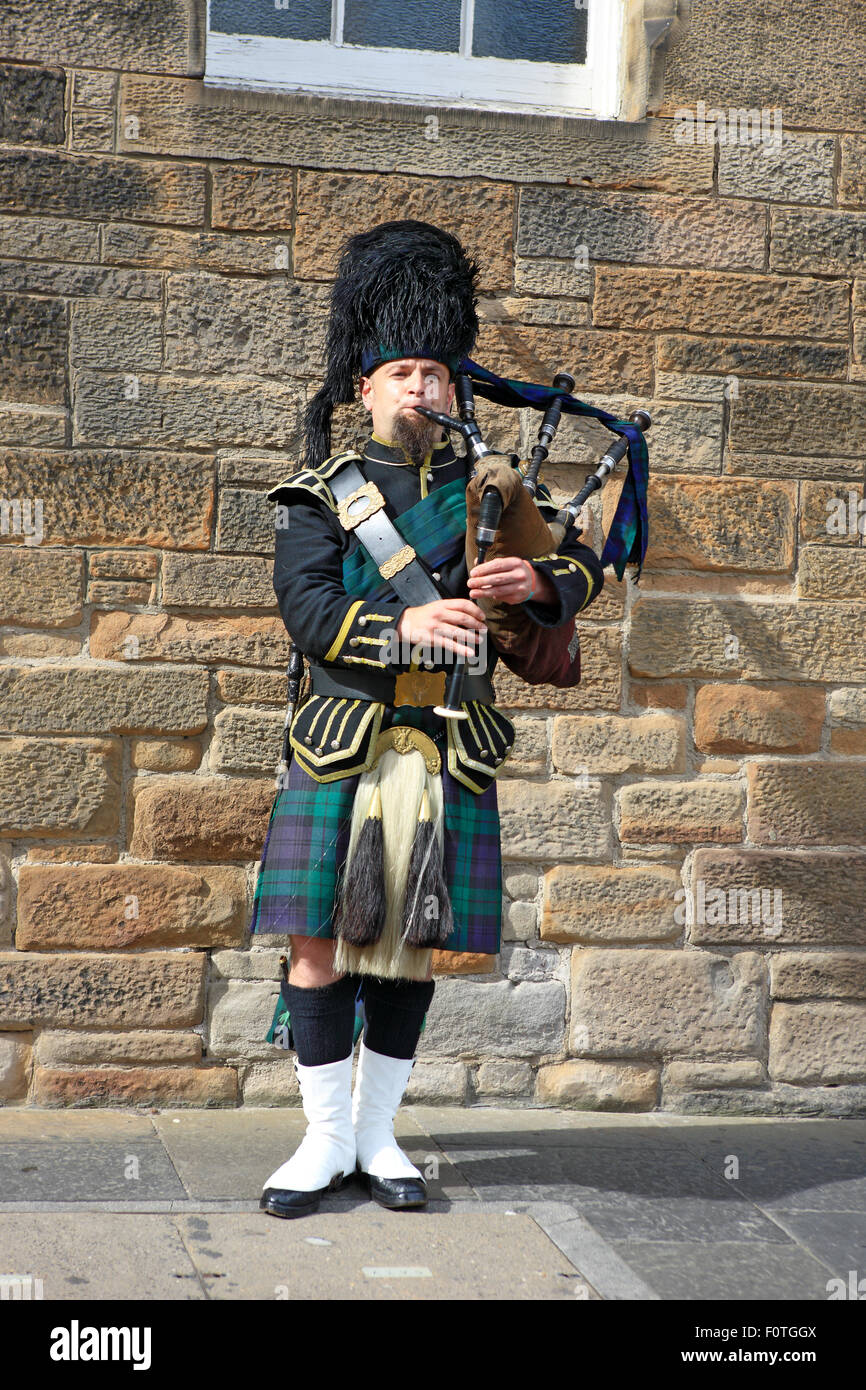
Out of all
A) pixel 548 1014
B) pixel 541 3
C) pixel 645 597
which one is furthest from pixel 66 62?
pixel 548 1014

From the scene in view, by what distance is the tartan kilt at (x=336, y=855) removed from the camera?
2.78 metres

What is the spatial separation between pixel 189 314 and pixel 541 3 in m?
1.43

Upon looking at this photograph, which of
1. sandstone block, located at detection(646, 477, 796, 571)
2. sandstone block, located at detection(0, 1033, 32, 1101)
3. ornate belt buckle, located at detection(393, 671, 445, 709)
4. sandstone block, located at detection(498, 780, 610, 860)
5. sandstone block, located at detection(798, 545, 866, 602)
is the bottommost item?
sandstone block, located at detection(0, 1033, 32, 1101)

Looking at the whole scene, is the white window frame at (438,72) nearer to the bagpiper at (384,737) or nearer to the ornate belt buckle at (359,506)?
the bagpiper at (384,737)

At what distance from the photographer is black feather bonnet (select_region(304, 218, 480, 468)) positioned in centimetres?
286

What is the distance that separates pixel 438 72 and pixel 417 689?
6.56ft

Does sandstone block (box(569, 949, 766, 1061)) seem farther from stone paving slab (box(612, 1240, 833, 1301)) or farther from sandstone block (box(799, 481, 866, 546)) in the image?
sandstone block (box(799, 481, 866, 546))

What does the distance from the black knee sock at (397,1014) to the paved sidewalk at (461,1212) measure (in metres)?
0.32

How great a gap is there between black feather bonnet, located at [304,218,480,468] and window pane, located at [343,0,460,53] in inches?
42.1

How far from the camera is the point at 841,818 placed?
379cm

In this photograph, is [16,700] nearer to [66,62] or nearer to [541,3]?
[66,62]

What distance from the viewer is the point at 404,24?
3816 millimetres

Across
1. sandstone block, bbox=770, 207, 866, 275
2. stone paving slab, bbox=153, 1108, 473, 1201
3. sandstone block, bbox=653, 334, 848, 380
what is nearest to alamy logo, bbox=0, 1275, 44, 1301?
stone paving slab, bbox=153, 1108, 473, 1201

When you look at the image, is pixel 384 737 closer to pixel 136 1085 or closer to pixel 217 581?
Answer: pixel 217 581
